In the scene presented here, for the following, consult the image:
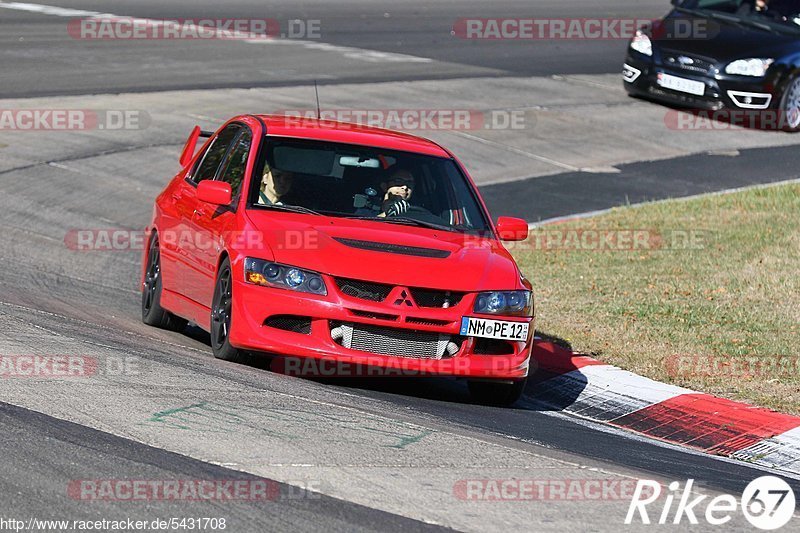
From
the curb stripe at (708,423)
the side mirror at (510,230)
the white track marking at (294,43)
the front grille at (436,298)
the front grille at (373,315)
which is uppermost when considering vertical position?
the side mirror at (510,230)

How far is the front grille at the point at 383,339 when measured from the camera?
8.28m

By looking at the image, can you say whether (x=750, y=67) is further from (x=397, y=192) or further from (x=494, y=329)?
(x=494, y=329)

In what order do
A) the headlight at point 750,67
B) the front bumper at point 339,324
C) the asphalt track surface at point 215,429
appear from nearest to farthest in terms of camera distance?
the asphalt track surface at point 215,429 → the front bumper at point 339,324 → the headlight at point 750,67

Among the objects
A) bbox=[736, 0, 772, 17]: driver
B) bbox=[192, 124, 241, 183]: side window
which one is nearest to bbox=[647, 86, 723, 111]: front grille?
bbox=[736, 0, 772, 17]: driver

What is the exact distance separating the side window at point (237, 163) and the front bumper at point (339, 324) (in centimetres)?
117

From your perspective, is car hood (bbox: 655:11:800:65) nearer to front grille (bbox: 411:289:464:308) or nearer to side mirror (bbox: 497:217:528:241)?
side mirror (bbox: 497:217:528:241)

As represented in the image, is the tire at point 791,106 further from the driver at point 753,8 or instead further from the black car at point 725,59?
the driver at point 753,8

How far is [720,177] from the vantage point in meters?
19.0

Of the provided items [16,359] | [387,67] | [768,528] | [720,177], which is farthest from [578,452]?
[387,67]

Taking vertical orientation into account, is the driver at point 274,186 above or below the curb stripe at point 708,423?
above

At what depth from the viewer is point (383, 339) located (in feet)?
27.2

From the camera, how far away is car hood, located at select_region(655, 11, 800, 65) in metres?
21.2

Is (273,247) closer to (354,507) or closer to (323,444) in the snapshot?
(323,444)

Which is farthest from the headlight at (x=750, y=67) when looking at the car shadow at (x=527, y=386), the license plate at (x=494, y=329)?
the license plate at (x=494, y=329)
